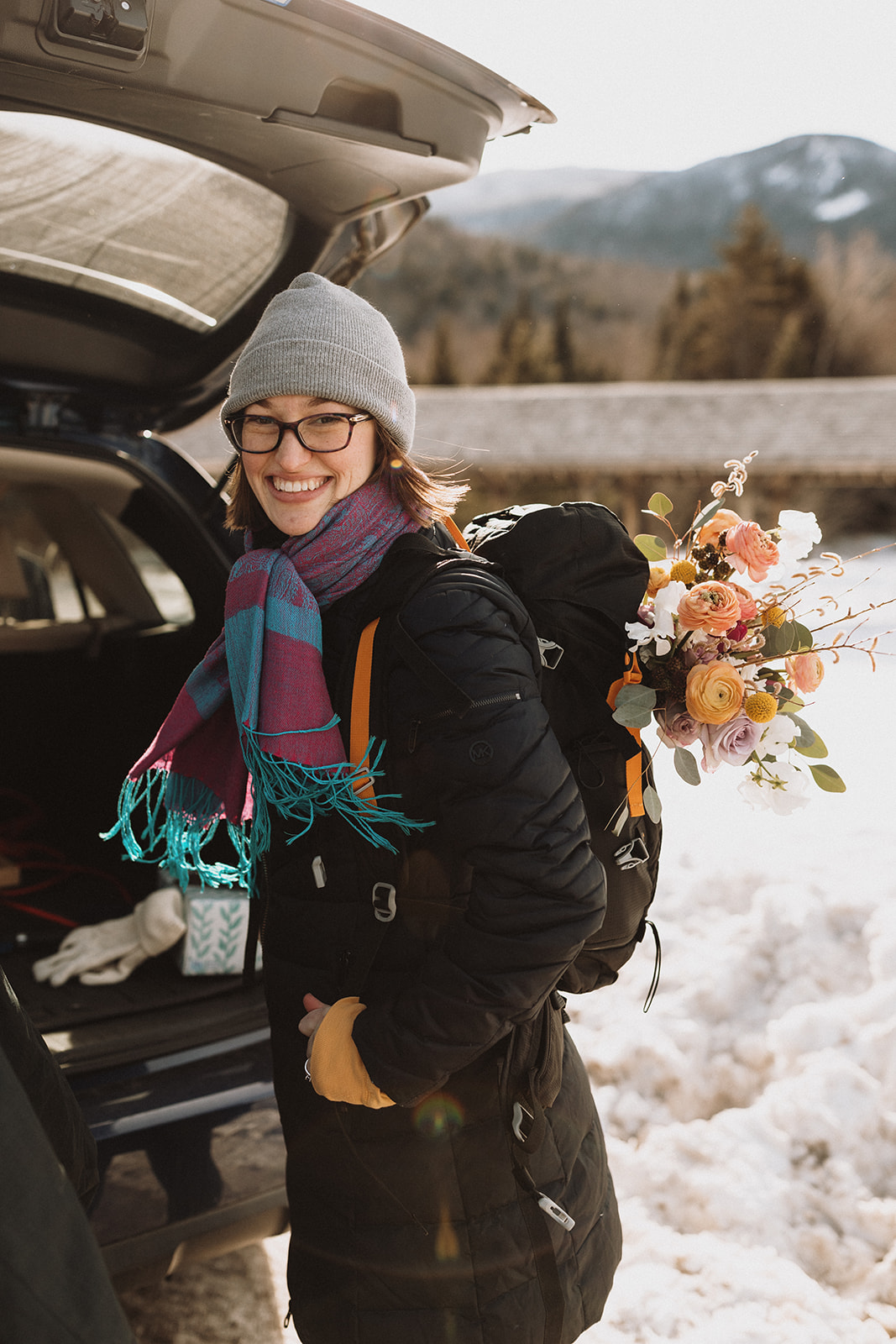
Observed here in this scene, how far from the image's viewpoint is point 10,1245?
3.14ft

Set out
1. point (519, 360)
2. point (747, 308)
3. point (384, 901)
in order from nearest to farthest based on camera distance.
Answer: point (384, 901)
point (747, 308)
point (519, 360)

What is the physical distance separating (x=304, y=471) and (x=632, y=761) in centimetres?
60

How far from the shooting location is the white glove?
8.26 feet

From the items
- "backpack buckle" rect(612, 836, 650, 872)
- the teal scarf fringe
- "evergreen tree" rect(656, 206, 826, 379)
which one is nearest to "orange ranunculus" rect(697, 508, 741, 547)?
"backpack buckle" rect(612, 836, 650, 872)

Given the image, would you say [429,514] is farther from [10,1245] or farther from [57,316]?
[57,316]

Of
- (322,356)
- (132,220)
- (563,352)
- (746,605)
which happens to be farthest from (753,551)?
(563,352)

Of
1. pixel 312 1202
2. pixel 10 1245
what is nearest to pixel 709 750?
pixel 312 1202

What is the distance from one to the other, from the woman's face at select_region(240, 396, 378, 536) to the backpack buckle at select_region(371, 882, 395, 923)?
479 mm

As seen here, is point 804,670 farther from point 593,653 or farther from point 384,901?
point 384,901

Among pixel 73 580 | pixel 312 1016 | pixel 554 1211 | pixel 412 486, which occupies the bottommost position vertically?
pixel 73 580

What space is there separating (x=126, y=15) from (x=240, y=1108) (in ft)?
5.84

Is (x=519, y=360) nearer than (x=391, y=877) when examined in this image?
No

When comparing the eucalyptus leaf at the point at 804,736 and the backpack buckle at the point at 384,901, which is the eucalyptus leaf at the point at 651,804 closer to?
the eucalyptus leaf at the point at 804,736

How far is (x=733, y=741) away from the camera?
51.9 inches
